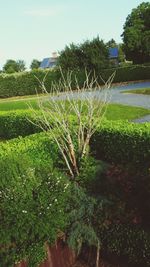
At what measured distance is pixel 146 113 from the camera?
1848 centimetres

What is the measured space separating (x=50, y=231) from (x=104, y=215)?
4.82 feet

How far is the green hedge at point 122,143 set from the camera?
30.7ft

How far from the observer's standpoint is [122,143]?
9.91 m

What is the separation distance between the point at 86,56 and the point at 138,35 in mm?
12811

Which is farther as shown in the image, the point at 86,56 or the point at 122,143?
the point at 86,56

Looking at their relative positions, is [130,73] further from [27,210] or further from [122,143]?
[27,210]

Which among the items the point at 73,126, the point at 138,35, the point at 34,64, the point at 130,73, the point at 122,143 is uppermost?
the point at 138,35

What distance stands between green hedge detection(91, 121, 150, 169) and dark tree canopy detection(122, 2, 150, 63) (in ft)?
136

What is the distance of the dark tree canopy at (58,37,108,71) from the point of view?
41625mm

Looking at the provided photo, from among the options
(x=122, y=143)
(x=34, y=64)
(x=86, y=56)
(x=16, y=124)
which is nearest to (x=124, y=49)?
(x=86, y=56)

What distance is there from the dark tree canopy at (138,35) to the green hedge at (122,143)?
41474 millimetres

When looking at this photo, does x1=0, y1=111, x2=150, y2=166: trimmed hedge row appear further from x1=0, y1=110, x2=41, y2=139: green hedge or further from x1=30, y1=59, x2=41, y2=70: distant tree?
x1=30, y1=59, x2=41, y2=70: distant tree

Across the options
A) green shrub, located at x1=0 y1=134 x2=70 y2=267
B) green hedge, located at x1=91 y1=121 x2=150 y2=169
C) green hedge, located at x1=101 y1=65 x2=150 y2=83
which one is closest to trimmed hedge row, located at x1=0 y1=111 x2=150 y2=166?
green hedge, located at x1=91 y1=121 x2=150 y2=169

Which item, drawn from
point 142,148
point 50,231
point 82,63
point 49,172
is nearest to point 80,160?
point 142,148
